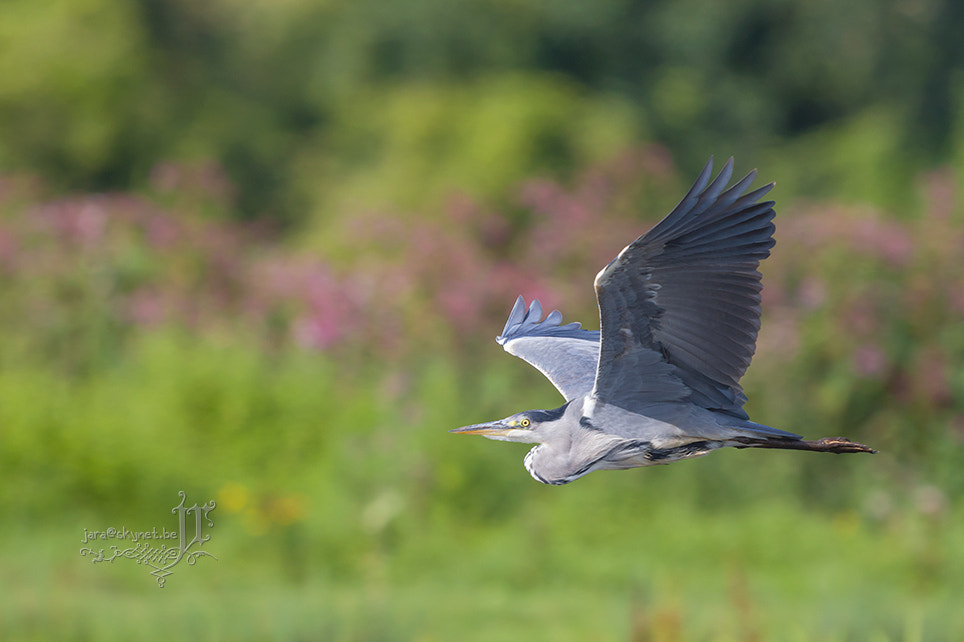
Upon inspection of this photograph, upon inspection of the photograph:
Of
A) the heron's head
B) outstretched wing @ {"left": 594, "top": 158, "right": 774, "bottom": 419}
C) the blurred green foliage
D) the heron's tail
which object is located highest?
the blurred green foliage

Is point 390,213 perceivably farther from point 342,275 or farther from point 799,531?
point 799,531

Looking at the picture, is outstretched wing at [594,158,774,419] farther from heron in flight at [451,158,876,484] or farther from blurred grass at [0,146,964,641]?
blurred grass at [0,146,964,641]

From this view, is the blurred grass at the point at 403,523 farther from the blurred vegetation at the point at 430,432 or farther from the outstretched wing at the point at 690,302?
the outstretched wing at the point at 690,302

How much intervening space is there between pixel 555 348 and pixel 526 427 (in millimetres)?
639

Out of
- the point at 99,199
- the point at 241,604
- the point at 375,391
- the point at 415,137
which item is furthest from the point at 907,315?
the point at 415,137

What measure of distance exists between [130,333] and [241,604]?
2690mm

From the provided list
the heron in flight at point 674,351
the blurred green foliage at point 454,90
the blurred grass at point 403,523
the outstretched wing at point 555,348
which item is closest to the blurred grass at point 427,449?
the blurred grass at point 403,523

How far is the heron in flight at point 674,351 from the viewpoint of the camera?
9.16 ft

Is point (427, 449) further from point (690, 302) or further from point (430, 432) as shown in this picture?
point (690, 302)

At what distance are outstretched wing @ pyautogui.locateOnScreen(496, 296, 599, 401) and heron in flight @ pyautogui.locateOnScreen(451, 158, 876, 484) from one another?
0.25 meters

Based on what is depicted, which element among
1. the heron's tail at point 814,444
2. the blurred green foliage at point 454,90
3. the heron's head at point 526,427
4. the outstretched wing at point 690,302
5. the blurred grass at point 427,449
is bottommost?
the heron's tail at point 814,444

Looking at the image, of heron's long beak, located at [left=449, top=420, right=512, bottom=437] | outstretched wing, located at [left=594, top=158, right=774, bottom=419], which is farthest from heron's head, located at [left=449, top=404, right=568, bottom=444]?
outstretched wing, located at [left=594, top=158, right=774, bottom=419]

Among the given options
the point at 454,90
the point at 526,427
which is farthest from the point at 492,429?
the point at 454,90

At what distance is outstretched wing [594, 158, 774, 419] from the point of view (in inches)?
110
